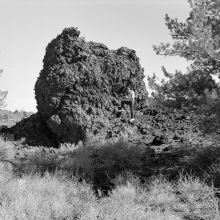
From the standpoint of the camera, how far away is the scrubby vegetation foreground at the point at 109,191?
604 cm

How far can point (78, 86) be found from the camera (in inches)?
545

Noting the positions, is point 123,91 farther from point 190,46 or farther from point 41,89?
point 190,46

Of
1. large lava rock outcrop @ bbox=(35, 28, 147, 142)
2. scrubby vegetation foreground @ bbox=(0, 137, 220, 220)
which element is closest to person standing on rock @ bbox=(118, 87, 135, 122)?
large lava rock outcrop @ bbox=(35, 28, 147, 142)

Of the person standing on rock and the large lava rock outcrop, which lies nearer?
the large lava rock outcrop

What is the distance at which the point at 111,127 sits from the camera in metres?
14.2

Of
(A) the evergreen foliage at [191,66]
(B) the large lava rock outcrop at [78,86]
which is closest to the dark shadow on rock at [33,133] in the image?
(B) the large lava rock outcrop at [78,86]

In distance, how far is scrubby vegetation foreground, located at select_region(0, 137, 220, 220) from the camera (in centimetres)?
604

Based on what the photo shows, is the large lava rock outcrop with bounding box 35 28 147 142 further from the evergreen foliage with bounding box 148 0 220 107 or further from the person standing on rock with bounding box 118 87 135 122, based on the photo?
the evergreen foliage with bounding box 148 0 220 107

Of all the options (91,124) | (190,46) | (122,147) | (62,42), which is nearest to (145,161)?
(122,147)

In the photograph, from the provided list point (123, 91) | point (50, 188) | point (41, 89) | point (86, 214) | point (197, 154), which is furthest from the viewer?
point (123, 91)

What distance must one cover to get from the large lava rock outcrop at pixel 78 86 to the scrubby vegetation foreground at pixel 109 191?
7.14ft

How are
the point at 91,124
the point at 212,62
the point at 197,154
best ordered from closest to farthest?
the point at 212,62 → the point at 197,154 → the point at 91,124

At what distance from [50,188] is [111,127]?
692 centimetres

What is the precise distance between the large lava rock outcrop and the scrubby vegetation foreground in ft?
7.14
